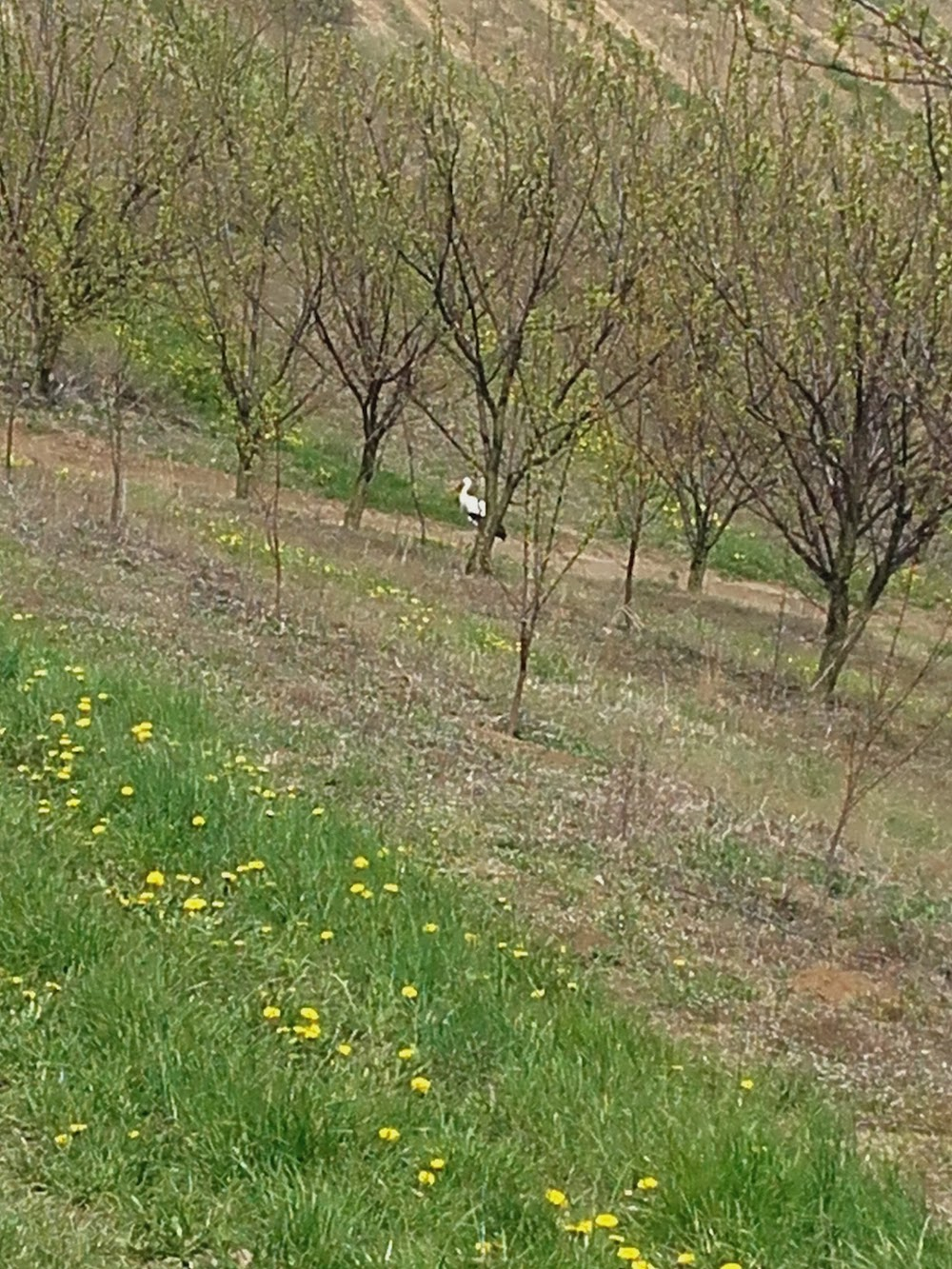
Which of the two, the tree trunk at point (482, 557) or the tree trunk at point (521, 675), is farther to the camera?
the tree trunk at point (482, 557)

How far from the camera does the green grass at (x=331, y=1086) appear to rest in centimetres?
335

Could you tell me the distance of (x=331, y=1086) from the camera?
12.7 feet

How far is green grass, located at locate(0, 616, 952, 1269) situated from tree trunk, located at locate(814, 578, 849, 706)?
9912mm

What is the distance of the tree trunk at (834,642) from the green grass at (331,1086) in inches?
390

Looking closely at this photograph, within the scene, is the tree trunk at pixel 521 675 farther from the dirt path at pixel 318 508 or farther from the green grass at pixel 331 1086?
the dirt path at pixel 318 508

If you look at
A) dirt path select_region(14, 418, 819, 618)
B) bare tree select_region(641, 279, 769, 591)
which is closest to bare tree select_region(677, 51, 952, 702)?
bare tree select_region(641, 279, 769, 591)

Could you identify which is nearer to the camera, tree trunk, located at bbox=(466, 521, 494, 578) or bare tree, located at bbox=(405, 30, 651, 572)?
bare tree, located at bbox=(405, 30, 651, 572)

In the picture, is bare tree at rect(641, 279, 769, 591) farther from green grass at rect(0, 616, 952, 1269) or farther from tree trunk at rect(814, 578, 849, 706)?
green grass at rect(0, 616, 952, 1269)

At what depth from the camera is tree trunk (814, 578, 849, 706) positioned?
1484 centimetres

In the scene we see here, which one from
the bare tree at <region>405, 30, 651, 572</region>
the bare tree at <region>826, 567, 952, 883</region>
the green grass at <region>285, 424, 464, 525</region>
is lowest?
the bare tree at <region>826, 567, 952, 883</region>

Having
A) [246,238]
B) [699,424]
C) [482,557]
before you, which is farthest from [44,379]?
[699,424]

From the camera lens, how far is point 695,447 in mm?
18594

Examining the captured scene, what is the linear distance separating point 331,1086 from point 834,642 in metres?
12.3

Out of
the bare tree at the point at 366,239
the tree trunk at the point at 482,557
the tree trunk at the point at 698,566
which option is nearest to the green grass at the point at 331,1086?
the tree trunk at the point at 482,557
